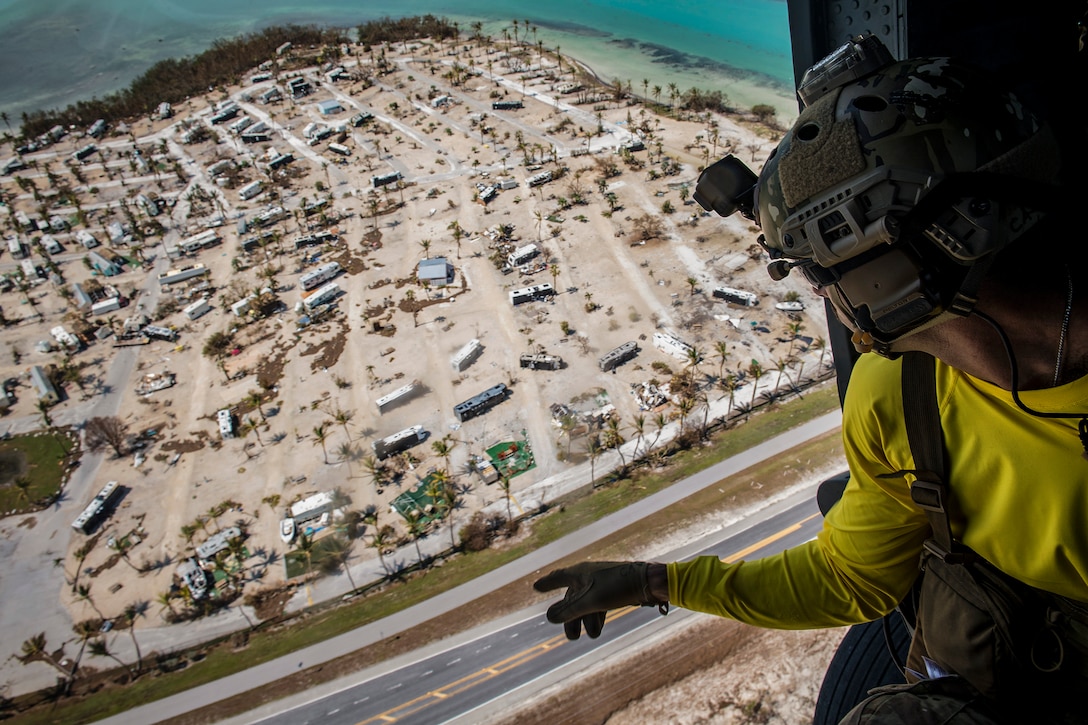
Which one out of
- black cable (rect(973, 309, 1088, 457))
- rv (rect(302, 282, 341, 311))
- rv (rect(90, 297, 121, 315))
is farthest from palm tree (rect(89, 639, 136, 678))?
black cable (rect(973, 309, 1088, 457))

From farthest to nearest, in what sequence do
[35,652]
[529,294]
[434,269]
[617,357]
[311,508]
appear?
[434,269], [529,294], [617,357], [311,508], [35,652]

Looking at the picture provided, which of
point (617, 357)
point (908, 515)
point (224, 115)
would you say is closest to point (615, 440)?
point (617, 357)

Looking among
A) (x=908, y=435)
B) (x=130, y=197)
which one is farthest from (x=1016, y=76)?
(x=130, y=197)

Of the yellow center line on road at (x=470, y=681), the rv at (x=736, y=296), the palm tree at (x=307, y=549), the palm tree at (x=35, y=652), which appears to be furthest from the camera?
the rv at (x=736, y=296)

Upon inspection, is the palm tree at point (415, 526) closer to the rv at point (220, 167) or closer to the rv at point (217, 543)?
the rv at point (217, 543)

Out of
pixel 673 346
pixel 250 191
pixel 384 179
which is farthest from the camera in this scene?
pixel 250 191

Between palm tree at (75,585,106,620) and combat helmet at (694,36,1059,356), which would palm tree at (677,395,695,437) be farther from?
palm tree at (75,585,106,620)

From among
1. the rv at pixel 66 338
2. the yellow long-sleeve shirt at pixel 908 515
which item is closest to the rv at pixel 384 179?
the rv at pixel 66 338

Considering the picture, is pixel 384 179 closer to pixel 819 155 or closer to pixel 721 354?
pixel 721 354
